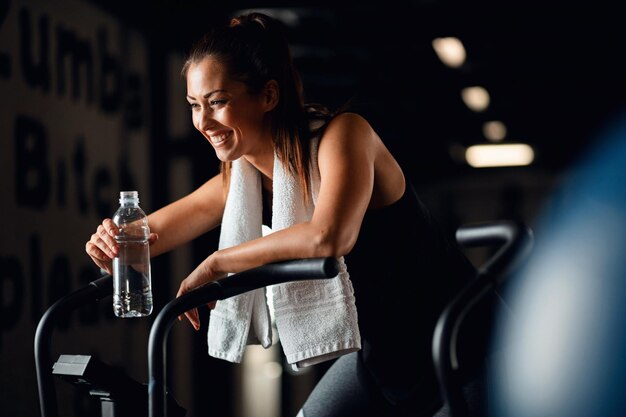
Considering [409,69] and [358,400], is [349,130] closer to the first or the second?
[358,400]

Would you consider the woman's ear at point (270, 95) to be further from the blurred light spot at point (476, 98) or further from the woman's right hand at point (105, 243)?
the blurred light spot at point (476, 98)

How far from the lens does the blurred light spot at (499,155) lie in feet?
33.7

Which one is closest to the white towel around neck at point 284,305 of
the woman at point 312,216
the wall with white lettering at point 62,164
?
the woman at point 312,216

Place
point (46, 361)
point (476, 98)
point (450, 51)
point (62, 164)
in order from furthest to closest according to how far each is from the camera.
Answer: point (476, 98)
point (450, 51)
point (62, 164)
point (46, 361)

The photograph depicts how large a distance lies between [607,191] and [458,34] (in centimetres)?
302

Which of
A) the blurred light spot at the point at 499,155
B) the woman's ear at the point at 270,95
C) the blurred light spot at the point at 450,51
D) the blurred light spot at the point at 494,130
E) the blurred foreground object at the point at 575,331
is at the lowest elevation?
the blurred foreground object at the point at 575,331

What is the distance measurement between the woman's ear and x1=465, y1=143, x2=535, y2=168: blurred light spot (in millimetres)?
8709

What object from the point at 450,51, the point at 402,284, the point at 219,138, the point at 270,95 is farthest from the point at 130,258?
the point at 450,51

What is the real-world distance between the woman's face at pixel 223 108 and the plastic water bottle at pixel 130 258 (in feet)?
0.59

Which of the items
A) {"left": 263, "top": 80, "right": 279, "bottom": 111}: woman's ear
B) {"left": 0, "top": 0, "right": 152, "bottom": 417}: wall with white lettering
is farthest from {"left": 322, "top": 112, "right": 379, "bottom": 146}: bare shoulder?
{"left": 0, "top": 0, "right": 152, "bottom": 417}: wall with white lettering

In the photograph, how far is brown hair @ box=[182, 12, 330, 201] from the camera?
156 centimetres

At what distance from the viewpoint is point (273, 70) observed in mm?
1612

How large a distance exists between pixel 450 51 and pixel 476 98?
1885 millimetres

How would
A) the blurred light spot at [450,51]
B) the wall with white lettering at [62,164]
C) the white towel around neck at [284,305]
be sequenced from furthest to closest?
1. the blurred light spot at [450,51]
2. the wall with white lettering at [62,164]
3. the white towel around neck at [284,305]
